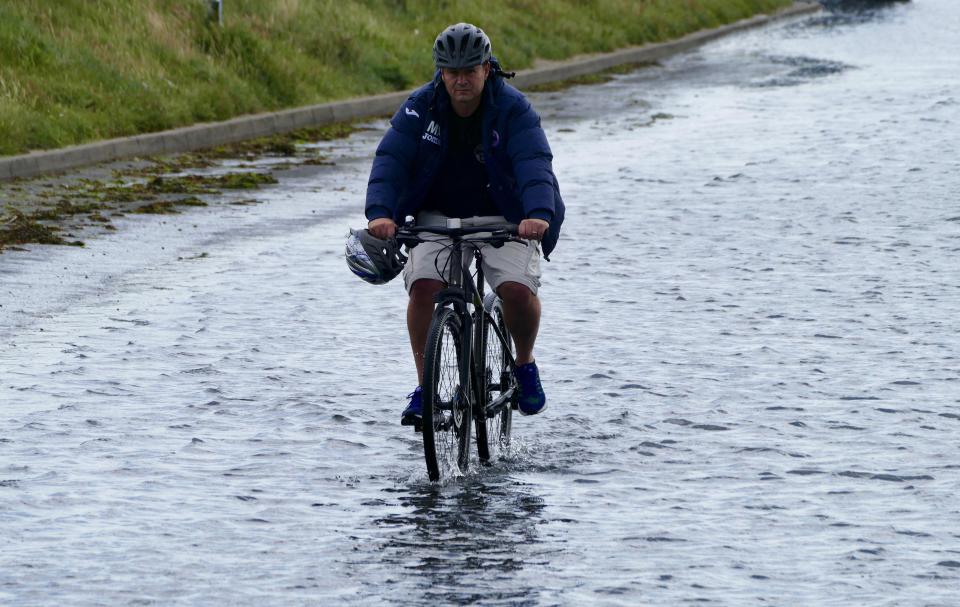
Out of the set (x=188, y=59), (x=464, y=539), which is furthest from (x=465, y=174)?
(x=188, y=59)

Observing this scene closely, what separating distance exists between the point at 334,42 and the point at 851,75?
8.80 m

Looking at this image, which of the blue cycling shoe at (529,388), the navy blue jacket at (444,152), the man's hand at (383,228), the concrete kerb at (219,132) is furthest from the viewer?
the concrete kerb at (219,132)

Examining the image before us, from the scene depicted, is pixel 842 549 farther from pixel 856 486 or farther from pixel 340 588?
pixel 340 588

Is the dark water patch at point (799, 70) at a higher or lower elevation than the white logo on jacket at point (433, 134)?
lower

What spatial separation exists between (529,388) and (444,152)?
1.08 meters

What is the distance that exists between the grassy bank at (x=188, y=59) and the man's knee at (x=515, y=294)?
381 inches

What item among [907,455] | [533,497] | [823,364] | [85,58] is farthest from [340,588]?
[85,58]

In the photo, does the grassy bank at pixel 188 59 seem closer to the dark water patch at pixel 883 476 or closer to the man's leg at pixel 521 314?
the man's leg at pixel 521 314

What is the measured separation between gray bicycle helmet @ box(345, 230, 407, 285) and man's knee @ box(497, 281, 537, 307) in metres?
0.44

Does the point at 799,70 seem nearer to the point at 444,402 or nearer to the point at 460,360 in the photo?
the point at 460,360

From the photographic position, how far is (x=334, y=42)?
23.7m

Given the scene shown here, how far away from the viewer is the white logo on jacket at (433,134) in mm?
6426

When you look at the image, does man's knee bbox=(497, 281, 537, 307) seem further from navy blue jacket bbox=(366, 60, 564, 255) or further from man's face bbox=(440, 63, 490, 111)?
man's face bbox=(440, 63, 490, 111)

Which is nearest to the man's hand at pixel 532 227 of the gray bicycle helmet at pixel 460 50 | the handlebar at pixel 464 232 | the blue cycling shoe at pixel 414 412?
the handlebar at pixel 464 232
